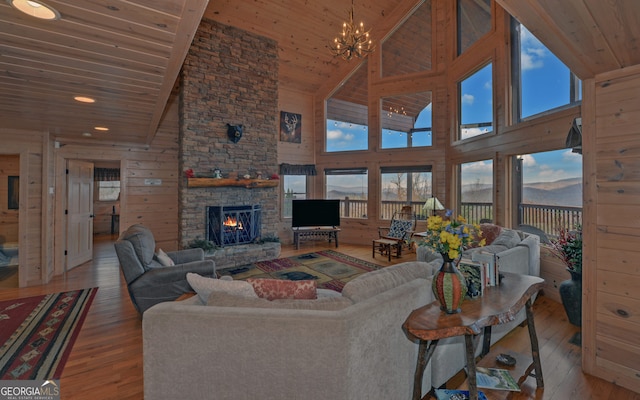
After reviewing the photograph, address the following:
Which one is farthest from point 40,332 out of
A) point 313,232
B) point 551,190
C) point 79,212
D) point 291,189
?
point 551,190

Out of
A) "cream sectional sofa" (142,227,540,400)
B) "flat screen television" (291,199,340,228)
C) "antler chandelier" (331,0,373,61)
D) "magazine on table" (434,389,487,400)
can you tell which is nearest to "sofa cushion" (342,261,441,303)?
"cream sectional sofa" (142,227,540,400)

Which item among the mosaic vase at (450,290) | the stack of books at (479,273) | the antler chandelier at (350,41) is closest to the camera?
the mosaic vase at (450,290)

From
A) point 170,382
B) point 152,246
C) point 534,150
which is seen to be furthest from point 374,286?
point 534,150

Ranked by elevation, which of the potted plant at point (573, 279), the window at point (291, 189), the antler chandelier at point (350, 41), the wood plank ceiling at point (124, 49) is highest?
the antler chandelier at point (350, 41)

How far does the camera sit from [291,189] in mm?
7906

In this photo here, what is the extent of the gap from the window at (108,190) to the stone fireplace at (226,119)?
213 inches

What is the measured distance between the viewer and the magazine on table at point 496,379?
1979 millimetres

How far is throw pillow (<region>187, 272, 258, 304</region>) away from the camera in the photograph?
1814mm

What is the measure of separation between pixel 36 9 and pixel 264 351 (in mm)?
2108

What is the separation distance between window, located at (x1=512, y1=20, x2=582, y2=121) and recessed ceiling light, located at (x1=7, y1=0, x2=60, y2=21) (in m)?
5.02

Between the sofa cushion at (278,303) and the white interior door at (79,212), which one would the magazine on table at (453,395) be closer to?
the sofa cushion at (278,303)

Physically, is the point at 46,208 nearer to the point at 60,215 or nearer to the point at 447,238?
the point at 60,215

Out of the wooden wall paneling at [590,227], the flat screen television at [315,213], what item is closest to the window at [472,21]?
the wooden wall paneling at [590,227]

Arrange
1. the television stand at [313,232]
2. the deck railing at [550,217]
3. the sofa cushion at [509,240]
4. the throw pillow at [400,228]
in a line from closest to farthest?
the sofa cushion at [509,240] → the deck railing at [550,217] → the throw pillow at [400,228] → the television stand at [313,232]
